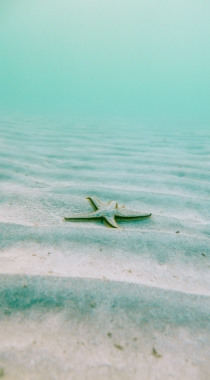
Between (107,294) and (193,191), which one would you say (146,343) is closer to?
(107,294)

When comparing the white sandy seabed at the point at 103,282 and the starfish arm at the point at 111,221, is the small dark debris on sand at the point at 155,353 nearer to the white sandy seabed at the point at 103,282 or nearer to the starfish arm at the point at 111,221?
the white sandy seabed at the point at 103,282

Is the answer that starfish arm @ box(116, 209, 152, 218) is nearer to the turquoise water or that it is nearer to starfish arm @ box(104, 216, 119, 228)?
starfish arm @ box(104, 216, 119, 228)

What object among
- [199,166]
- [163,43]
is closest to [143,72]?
[163,43]

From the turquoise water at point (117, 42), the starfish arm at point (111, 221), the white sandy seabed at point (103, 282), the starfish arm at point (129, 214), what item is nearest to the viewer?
the white sandy seabed at point (103, 282)

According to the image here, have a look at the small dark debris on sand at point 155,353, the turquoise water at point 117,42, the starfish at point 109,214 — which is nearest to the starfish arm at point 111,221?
the starfish at point 109,214

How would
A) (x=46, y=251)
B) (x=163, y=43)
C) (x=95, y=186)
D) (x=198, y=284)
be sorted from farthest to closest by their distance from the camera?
(x=163, y=43), (x=95, y=186), (x=46, y=251), (x=198, y=284)

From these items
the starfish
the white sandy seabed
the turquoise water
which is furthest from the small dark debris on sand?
the turquoise water

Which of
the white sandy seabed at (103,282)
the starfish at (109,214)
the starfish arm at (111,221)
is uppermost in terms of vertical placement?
the starfish at (109,214)

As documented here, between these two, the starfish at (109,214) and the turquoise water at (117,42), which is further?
the turquoise water at (117,42)

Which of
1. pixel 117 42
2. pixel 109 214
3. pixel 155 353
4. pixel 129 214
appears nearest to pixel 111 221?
pixel 109 214
